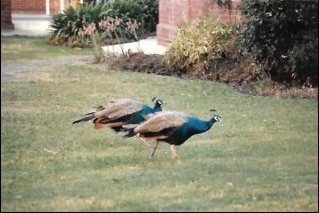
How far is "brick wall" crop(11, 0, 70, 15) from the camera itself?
20.1 metres

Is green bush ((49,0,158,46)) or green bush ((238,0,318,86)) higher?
green bush ((238,0,318,86))

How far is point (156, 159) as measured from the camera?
7.11 metres

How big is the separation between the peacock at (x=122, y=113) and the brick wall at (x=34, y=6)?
12.3 metres

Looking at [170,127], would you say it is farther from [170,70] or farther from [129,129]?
[170,70]

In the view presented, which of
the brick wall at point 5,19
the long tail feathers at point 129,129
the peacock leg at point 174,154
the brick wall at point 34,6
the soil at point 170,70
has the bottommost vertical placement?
the brick wall at point 34,6

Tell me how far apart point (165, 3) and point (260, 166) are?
42.3ft

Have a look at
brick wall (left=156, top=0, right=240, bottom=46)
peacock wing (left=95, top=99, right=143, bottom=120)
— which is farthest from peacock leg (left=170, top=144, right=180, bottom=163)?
brick wall (left=156, top=0, right=240, bottom=46)

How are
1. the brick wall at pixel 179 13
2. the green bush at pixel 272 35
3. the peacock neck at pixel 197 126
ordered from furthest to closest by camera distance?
1. the brick wall at pixel 179 13
2. the green bush at pixel 272 35
3. the peacock neck at pixel 197 126

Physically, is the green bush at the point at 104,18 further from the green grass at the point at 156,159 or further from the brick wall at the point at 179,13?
the green grass at the point at 156,159

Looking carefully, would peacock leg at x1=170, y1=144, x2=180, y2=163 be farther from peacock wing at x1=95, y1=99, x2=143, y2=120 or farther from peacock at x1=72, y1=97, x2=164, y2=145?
peacock wing at x1=95, y1=99, x2=143, y2=120

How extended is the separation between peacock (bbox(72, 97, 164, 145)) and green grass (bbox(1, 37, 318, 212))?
0.26 meters

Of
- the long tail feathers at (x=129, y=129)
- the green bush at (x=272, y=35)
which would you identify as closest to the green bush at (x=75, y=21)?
the green bush at (x=272, y=35)

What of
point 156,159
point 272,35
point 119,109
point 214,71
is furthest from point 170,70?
point 156,159

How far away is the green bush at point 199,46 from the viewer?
1363cm
